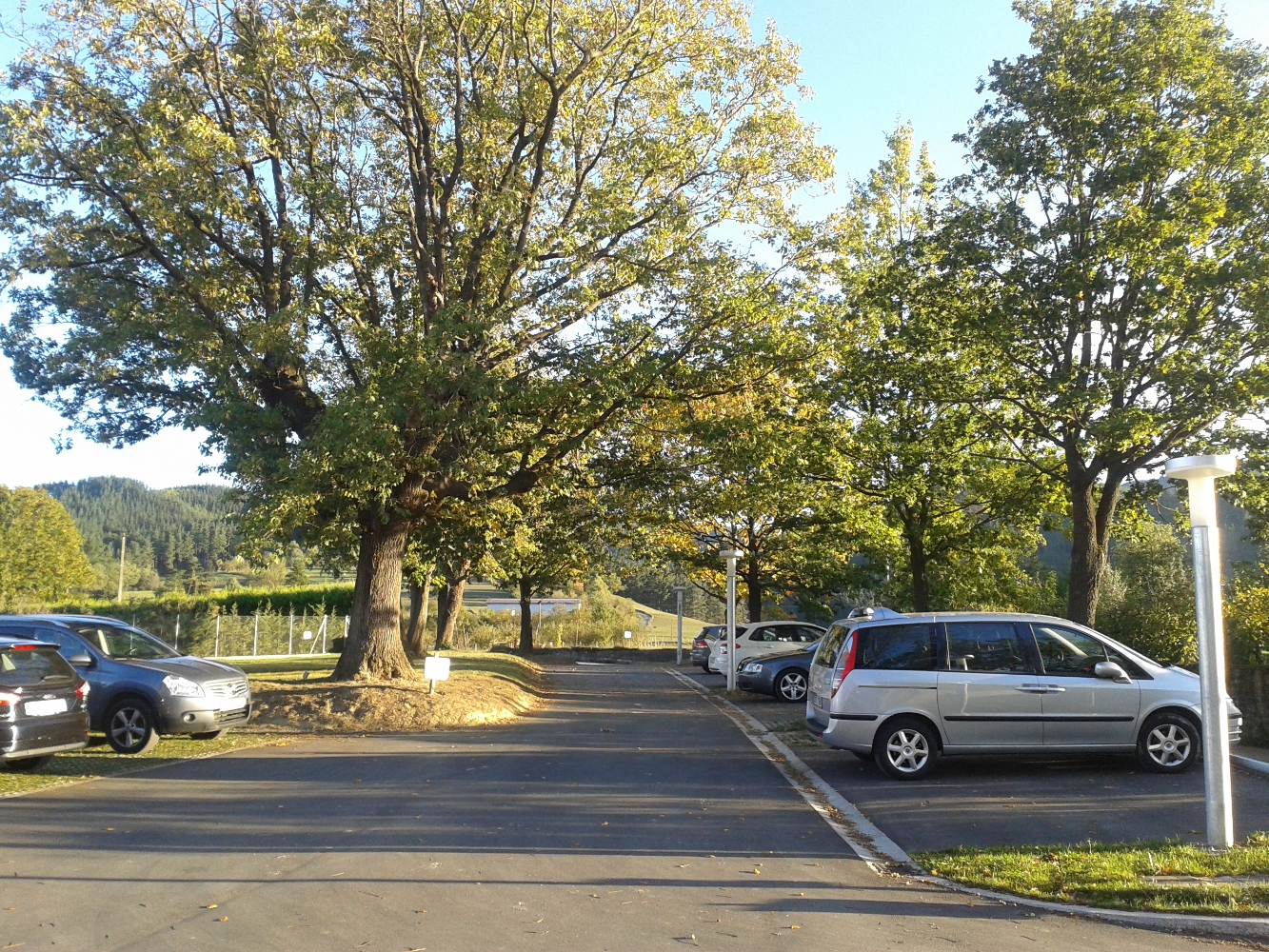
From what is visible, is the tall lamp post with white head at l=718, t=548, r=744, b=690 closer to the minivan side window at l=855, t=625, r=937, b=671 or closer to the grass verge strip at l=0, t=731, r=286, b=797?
the grass verge strip at l=0, t=731, r=286, b=797

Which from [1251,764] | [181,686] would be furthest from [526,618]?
[1251,764]

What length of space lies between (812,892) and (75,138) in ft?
52.6

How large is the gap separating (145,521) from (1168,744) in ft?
437

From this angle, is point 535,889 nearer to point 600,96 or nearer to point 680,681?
point 600,96

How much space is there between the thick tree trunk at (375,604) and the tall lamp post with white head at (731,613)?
821cm

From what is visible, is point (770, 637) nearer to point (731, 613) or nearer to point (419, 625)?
point (731, 613)

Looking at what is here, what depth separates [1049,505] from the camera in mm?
21094

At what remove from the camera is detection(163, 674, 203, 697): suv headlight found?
41.3 ft

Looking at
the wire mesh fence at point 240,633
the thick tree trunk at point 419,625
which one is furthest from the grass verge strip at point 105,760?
the wire mesh fence at point 240,633

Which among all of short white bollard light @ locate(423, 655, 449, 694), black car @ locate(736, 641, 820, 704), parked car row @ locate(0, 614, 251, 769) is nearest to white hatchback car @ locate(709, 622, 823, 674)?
black car @ locate(736, 641, 820, 704)

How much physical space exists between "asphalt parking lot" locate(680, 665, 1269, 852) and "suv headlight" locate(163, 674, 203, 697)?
782cm

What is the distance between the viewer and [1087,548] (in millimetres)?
16594

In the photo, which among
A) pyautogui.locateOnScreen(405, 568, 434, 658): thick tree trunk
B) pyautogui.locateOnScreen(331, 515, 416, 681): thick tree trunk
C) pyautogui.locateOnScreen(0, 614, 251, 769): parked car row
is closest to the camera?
pyautogui.locateOnScreen(0, 614, 251, 769): parked car row

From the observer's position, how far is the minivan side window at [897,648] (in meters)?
11.4
